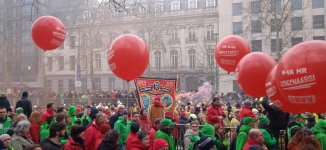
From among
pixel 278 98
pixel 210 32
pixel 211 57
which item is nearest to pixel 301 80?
pixel 278 98

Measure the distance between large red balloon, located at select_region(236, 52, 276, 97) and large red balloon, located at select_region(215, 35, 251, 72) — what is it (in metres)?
2.09

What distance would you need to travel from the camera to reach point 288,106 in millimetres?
5434

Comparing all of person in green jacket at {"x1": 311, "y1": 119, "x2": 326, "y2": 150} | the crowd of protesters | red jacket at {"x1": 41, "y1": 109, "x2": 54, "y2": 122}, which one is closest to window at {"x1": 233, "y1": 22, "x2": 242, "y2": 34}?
the crowd of protesters

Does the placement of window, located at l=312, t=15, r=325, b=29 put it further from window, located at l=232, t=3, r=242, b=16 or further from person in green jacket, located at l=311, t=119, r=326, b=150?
person in green jacket, located at l=311, t=119, r=326, b=150

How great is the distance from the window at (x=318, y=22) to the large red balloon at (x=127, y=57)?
37394 mm

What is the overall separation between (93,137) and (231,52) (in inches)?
176

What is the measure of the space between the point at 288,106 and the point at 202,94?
994 inches

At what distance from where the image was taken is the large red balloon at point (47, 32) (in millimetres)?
9898

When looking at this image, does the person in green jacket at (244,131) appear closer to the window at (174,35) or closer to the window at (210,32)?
the window at (210,32)

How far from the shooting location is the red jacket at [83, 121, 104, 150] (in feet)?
24.9

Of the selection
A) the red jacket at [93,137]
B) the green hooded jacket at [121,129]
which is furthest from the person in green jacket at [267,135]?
the green hooded jacket at [121,129]

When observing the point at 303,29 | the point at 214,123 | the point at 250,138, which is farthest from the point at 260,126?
the point at 303,29

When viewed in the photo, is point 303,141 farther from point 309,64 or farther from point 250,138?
point 309,64

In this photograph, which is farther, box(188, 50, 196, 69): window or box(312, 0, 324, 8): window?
box(188, 50, 196, 69): window
